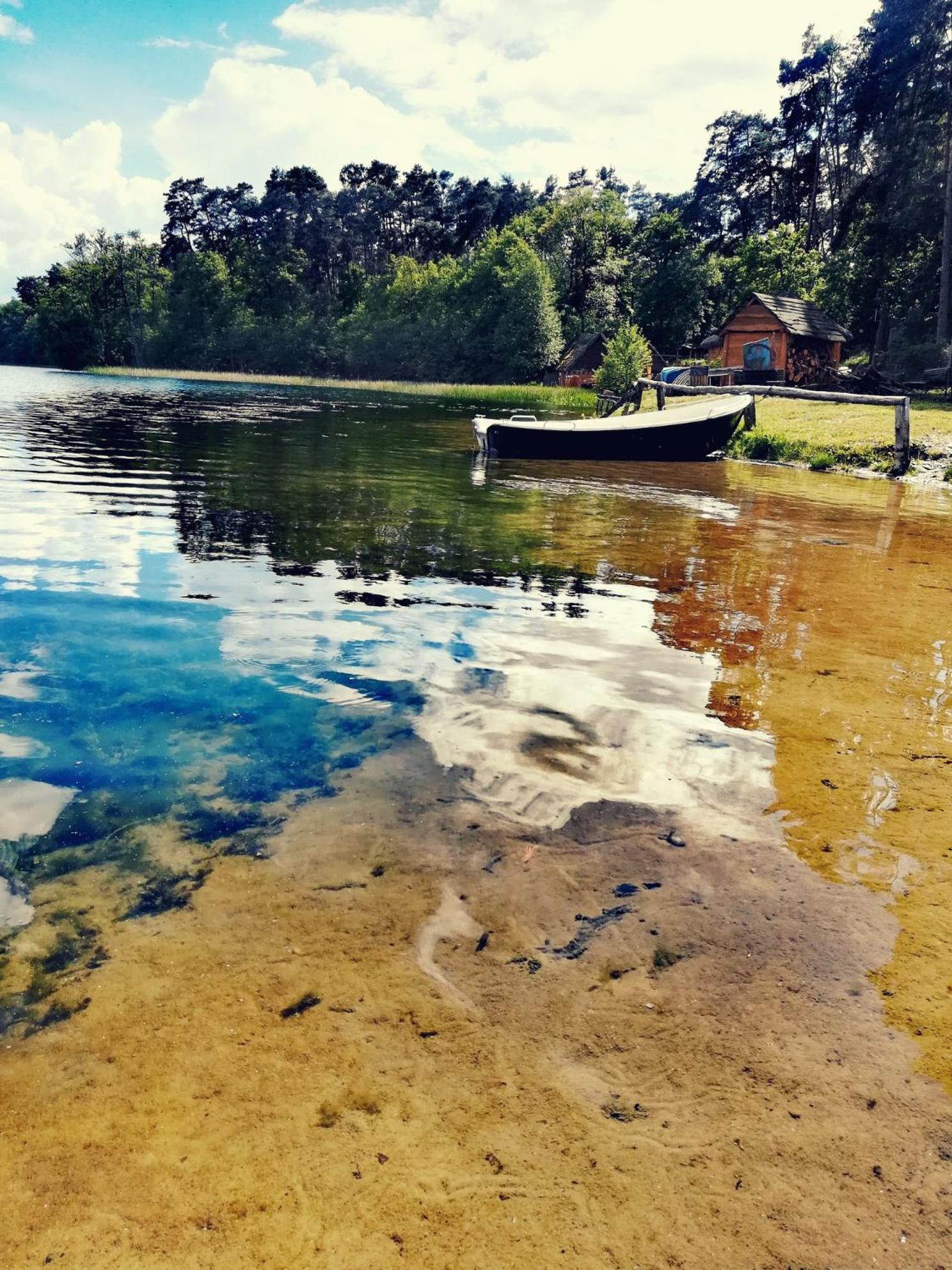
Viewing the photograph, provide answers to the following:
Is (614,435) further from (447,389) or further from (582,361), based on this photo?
(582,361)

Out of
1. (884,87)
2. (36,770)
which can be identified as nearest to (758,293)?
(884,87)

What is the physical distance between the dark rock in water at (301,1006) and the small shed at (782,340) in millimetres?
41776

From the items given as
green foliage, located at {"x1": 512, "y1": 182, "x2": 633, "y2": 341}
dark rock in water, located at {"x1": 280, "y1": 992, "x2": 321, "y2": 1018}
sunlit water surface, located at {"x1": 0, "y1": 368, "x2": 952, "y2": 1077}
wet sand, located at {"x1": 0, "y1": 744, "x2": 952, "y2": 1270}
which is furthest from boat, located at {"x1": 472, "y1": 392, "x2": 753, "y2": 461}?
green foliage, located at {"x1": 512, "y1": 182, "x2": 633, "y2": 341}

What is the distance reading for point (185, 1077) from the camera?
2662mm

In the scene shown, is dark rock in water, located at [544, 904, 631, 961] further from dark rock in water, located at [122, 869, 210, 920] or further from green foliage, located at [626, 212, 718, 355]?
green foliage, located at [626, 212, 718, 355]

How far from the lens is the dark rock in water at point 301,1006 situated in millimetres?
2936

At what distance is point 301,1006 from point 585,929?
126 centimetres

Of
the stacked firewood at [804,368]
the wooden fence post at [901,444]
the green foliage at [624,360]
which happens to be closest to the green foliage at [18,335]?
the green foliage at [624,360]

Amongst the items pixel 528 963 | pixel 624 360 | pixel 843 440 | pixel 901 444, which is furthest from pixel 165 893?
pixel 624 360

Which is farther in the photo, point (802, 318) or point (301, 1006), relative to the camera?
point (802, 318)

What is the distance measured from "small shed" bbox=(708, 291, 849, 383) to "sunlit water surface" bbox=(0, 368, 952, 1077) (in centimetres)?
2721

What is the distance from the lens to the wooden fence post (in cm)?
2102

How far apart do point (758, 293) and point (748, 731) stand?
40.5 m

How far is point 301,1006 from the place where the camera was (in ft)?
9.76
